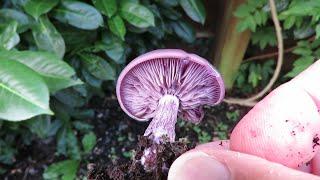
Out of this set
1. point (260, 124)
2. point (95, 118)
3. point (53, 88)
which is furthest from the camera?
point (95, 118)

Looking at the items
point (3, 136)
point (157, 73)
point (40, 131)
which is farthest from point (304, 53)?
point (3, 136)

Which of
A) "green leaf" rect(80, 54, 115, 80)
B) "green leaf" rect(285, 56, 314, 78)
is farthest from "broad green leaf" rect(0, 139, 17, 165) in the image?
"green leaf" rect(285, 56, 314, 78)

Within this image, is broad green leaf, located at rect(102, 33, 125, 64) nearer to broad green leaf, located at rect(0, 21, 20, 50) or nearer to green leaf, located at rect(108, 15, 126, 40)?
green leaf, located at rect(108, 15, 126, 40)

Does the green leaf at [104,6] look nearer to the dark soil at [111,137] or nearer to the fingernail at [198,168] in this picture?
the dark soil at [111,137]

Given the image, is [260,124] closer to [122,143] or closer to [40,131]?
[40,131]

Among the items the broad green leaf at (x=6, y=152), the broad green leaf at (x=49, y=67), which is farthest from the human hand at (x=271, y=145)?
the broad green leaf at (x=6, y=152)
